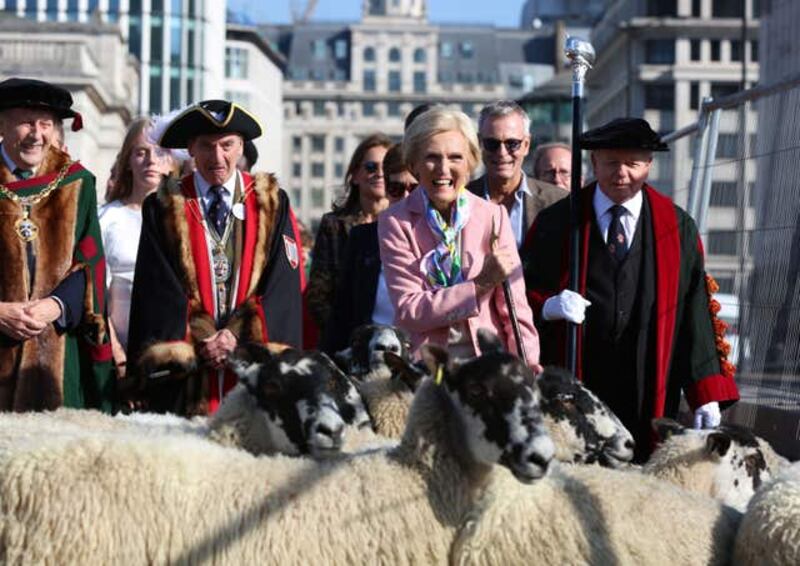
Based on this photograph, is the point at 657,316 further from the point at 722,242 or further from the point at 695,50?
the point at 695,50

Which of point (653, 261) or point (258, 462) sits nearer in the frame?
point (258, 462)

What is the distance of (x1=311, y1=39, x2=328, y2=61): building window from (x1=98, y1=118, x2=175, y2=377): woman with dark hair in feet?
557

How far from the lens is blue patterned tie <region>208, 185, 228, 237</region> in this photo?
7.80m

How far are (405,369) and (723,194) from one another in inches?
184

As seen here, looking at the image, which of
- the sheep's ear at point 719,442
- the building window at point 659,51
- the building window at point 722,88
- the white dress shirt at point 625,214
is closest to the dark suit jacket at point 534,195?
the white dress shirt at point 625,214

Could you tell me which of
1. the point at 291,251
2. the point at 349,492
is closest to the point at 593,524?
the point at 349,492

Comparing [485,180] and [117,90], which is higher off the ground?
[117,90]

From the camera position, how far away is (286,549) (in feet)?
19.6

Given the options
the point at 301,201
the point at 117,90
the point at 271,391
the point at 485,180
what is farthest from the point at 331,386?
the point at 301,201

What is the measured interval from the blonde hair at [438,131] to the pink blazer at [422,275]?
171 millimetres

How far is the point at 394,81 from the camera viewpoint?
175250 millimetres

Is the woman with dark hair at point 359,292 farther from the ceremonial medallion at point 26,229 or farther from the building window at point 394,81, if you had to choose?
the building window at point 394,81

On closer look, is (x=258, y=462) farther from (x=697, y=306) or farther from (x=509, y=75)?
(x=509, y=75)

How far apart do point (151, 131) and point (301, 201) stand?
156447 mm
